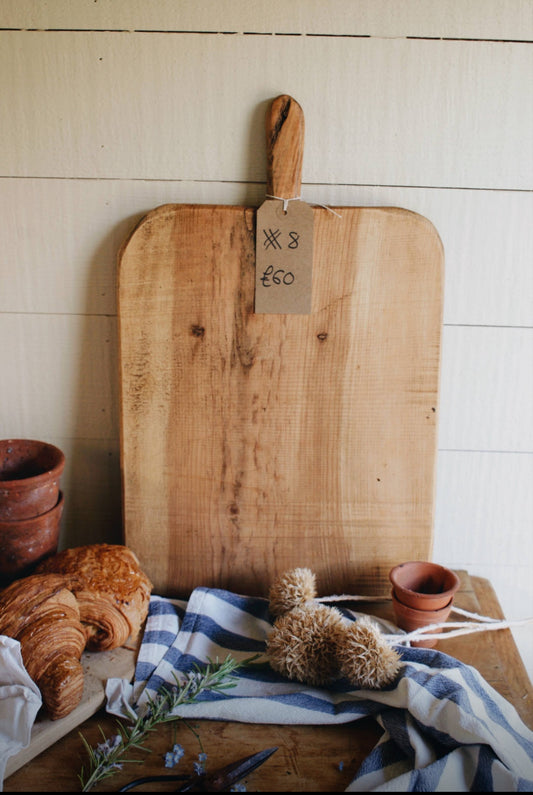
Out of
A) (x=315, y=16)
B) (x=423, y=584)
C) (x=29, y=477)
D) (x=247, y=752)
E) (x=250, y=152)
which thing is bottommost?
(x=247, y=752)

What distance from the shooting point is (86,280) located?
36.0 inches

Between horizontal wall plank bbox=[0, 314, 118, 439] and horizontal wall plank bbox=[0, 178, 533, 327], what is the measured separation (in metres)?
0.02

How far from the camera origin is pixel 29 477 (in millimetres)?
885

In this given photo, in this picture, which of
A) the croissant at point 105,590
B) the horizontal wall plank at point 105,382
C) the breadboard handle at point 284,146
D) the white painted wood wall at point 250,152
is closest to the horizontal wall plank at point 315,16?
the white painted wood wall at point 250,152

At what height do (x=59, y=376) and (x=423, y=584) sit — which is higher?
(x=59, y=376)

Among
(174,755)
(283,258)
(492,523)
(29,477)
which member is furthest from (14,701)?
(492,523)

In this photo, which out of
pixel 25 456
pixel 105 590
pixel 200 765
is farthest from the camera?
pixel 25 456

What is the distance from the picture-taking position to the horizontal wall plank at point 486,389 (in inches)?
36.4

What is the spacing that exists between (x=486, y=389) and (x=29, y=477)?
2.19 feet

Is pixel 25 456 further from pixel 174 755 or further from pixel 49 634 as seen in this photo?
pixel 174 755

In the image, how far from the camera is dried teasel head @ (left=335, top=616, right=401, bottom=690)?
0.71 m

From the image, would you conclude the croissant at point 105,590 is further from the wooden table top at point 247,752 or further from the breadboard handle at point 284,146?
the breadboard handle at point 284,146

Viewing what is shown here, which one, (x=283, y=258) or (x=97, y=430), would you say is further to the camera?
(x=97, y=430)

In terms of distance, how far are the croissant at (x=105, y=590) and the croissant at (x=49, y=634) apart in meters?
0.03
